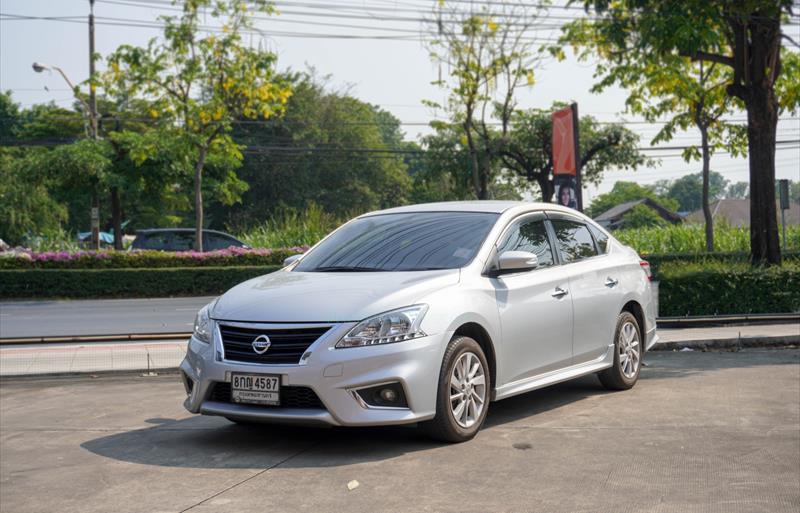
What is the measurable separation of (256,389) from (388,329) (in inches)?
36.3

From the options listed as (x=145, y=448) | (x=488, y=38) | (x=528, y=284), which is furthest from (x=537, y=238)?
(x=488, y=38)

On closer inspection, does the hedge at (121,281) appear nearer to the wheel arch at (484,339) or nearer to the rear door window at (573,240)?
the rear door window at (573,240)

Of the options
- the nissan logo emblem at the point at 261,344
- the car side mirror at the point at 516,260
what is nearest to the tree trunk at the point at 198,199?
the car side mirror at the point at 516,260

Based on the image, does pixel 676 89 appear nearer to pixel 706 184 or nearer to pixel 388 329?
pixel 706 184

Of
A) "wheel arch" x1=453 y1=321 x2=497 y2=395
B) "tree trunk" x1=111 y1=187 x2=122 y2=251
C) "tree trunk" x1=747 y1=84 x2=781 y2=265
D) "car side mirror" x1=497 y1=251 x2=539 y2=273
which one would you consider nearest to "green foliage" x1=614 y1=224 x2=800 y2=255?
"tree trunk" x1=747 y1=84 x2=781 y2=265

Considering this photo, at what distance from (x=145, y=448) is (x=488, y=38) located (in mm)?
25441

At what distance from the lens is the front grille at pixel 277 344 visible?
6.12 m

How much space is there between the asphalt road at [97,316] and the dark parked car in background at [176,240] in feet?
14.2

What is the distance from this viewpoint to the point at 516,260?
693 centimetres

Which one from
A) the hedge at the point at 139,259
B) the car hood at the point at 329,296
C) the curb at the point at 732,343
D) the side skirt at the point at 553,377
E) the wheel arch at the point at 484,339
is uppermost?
the hedge at the point at 139,259

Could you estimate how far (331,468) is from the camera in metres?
5.90

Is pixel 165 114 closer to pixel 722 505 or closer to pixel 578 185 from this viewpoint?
pixel 578 185

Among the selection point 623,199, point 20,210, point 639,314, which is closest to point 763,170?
point 639,314

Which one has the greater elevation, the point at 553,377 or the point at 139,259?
the point at 139,259
